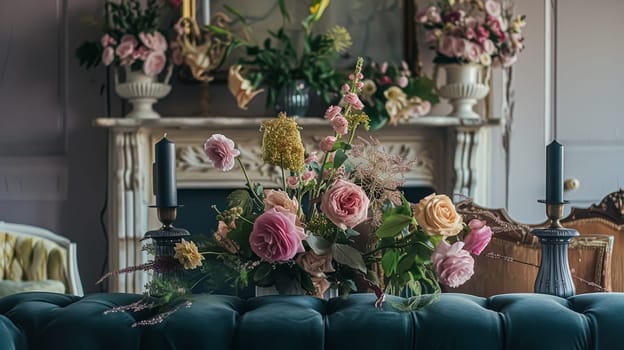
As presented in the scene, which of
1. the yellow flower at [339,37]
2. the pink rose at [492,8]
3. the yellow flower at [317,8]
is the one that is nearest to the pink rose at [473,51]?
the pink rose at [492,8]

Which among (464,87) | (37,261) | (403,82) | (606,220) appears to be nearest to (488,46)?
(464,87)

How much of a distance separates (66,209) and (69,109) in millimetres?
433

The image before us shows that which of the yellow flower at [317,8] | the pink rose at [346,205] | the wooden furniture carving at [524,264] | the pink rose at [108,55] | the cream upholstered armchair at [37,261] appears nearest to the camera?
the pink rose at [346,205]

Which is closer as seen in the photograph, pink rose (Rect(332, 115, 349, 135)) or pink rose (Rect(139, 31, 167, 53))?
pink rose (Rect(332, 115, 349, 135))

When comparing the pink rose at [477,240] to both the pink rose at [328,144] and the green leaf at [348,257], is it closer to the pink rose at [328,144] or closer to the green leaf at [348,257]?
the green leaf at [348,257]

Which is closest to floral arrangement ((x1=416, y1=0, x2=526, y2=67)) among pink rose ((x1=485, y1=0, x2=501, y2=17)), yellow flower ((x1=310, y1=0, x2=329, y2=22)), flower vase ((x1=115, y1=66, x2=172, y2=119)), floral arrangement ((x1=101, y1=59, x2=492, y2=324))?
pink rose ((x1=485, y1=0, x2=501, y2=17))

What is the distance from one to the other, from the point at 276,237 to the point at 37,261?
6.51 feet

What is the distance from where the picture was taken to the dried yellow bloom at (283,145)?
140 cm

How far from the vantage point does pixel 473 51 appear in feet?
10.9

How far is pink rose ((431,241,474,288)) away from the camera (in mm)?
1266

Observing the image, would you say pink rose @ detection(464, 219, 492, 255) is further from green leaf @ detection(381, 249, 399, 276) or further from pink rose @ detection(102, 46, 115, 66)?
pink rose @ detection(102, 46, 115, 66)

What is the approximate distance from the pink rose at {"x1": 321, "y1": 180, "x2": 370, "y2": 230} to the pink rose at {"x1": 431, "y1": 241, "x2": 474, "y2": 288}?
135 mm

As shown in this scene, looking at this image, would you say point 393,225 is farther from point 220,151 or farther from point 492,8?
point 492,8

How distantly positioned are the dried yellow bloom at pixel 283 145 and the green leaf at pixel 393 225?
0.62ft
